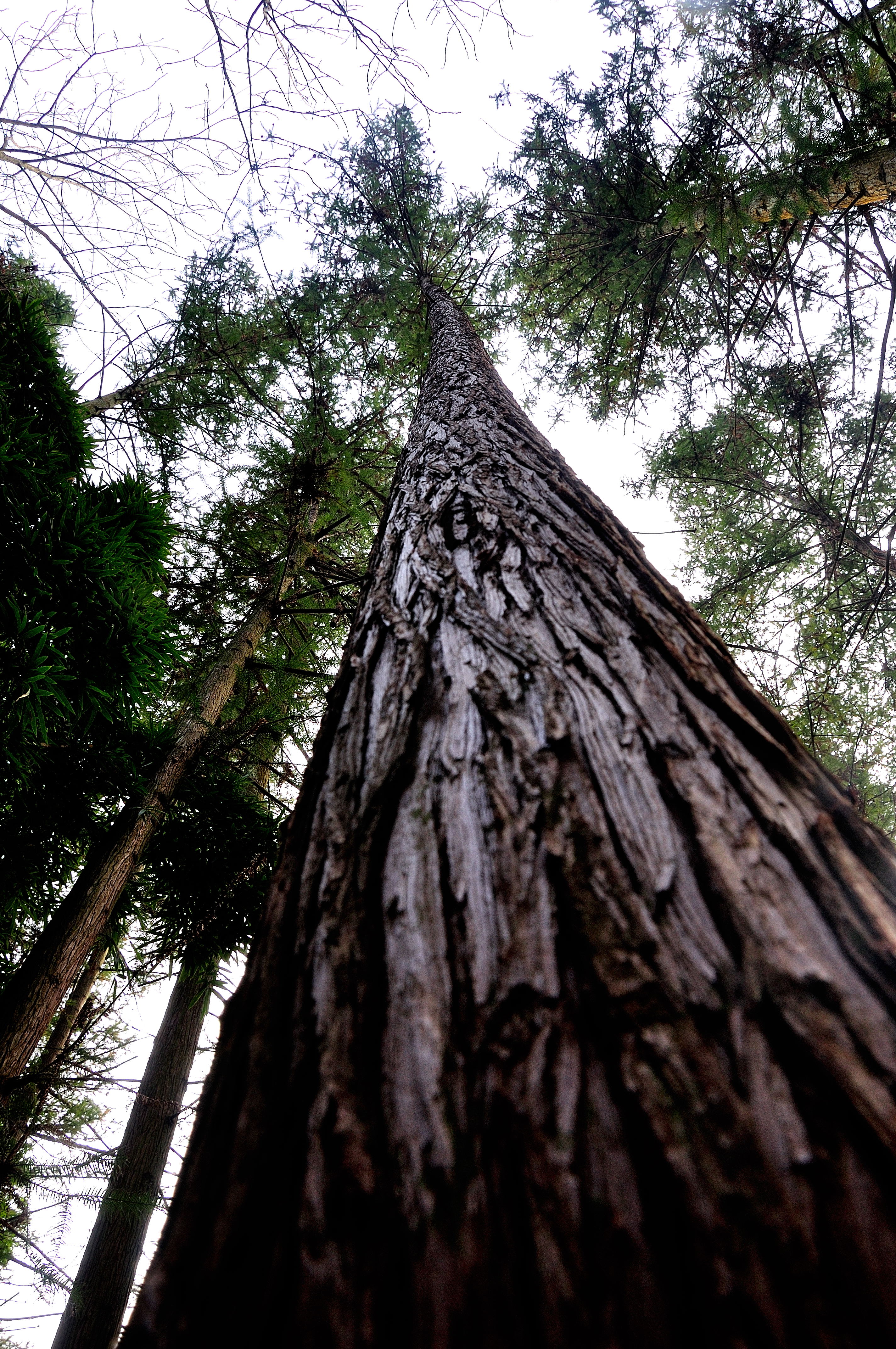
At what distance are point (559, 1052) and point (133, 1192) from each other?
5.07 m

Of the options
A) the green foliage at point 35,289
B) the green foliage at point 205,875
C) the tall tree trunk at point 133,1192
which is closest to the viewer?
the green foliage at point 205,875

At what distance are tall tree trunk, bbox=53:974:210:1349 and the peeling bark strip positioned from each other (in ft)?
9.83

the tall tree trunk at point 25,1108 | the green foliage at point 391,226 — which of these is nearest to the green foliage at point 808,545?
the green foliage at point 391,226

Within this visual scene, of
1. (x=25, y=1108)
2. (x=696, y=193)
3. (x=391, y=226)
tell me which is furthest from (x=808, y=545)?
(x=25, y=1108)

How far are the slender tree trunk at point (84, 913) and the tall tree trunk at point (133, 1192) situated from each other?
2.20ft

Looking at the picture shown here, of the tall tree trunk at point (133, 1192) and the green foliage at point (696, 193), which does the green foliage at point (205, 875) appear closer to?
the tall tree trunk at point (133, 1192)

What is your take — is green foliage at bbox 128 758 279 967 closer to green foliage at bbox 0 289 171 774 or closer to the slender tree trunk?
the slender tree trunk

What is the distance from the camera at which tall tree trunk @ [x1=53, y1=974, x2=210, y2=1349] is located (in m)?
3.60

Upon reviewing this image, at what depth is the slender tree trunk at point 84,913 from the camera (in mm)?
2531

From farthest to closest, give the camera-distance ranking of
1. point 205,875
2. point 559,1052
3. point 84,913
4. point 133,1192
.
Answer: point 133,1192
point 205,875
point 84,913
point 559,1052

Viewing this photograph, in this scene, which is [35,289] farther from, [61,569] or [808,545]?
[808,545]

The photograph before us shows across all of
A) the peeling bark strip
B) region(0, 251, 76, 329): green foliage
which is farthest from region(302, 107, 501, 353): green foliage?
A: the peeling bark strip

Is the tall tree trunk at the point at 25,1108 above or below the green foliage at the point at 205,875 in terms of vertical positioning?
below

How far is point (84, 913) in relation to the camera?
2.86 meters
